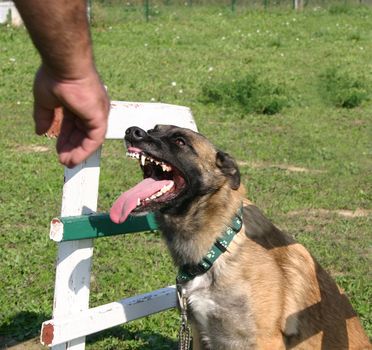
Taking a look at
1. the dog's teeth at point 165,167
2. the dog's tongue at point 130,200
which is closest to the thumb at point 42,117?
the dog's tongue at point 130,200

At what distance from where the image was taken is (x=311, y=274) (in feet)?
13.6

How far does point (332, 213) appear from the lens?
290 inches

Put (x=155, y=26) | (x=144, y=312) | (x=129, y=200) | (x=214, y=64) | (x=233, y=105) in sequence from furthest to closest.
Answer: (x=155, y=26) < (x=214, y=64) < (x=233, y=105) < (x=144, y=312) < (x=129, y=200)

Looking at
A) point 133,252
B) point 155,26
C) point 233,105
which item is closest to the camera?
point 133,252

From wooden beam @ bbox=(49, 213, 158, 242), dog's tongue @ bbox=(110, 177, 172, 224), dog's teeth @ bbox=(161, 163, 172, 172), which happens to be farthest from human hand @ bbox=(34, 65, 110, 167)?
dog's teeth @ bbox=(161, 163, 172, 172)

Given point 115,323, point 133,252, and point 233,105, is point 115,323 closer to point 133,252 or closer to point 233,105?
point 133,252

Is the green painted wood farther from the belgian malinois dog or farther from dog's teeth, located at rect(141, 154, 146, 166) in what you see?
dog's teeth, located at rect(141, 154, 146, 166)

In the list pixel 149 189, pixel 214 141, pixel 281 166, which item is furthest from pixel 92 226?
pixel 214 141

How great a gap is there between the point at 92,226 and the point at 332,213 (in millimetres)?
3753

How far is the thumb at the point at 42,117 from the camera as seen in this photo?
1879 millimetres

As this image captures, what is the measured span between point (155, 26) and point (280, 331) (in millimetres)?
15844

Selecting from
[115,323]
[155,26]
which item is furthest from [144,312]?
[155,26]

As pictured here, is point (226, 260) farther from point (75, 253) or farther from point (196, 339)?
point (75, 253)

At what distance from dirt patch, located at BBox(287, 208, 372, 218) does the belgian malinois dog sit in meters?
3.05
